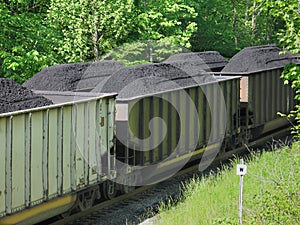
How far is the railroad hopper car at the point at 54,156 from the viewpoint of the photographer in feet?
31.6

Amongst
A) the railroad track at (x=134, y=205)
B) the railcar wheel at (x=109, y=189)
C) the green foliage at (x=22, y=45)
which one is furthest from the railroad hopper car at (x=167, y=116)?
the green foliage at (x=22, y=45)

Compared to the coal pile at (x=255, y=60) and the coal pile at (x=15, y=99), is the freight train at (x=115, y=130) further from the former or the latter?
the coal pile at (x=15, y=99)

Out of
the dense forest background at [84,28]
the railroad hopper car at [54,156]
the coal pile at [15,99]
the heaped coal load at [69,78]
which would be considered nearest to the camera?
the railroad hopper car at [54,156]

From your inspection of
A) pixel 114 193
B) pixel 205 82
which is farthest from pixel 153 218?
pixel 205 82

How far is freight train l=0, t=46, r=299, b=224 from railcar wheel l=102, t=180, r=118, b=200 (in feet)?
0.08

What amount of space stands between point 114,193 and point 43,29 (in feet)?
29.4

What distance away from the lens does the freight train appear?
393 inches

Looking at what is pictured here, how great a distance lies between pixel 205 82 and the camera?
16.7 meters

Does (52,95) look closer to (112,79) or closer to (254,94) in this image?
(112,79)

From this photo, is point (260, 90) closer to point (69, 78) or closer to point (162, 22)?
point (69, 78)

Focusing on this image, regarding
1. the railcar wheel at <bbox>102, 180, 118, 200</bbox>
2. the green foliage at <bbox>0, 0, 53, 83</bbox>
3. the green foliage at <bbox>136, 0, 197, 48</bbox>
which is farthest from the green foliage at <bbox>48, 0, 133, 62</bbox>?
the railcar wheel at <bbox>102, 180, 118, 200</bbox>

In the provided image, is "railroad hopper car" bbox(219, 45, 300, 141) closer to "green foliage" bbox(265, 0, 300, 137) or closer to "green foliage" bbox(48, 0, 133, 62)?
"green foliage" bbox(48, 0, 133, 62)

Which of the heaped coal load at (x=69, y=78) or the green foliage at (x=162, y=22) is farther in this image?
the green foliage at (x=162, y=22)

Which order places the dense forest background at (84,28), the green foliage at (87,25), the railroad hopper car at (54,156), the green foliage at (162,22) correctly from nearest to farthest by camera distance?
the railroad hopper car at (54,156)
the dense forest background at (84,28)
the green foliage at (87,25)
the green foliage at (162,22)
